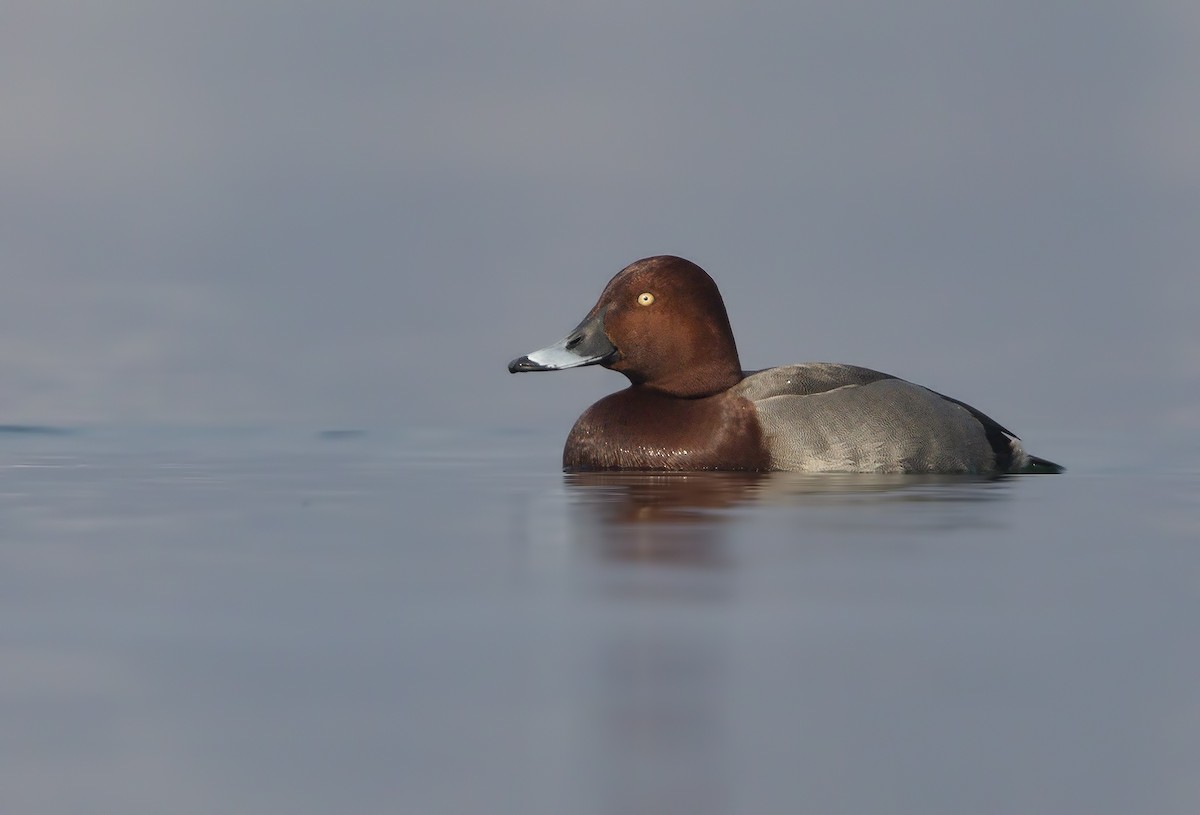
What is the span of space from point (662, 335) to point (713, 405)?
52 cm

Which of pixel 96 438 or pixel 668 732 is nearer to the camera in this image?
pixel 668 732

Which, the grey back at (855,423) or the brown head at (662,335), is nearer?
the grey back at (855,423)

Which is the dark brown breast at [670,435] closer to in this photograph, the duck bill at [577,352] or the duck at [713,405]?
the duck at [713,405]

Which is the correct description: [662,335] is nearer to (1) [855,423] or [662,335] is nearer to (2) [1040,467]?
(1) [855,423]

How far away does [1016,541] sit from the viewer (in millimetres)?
5031

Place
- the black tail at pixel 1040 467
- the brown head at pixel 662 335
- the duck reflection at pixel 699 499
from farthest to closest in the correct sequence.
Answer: the black tail at pixel 1040 467, the brown head at pixel 662 335, the duck reflection at pixel 699 499

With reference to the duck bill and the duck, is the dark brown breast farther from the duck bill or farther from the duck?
the duck bill

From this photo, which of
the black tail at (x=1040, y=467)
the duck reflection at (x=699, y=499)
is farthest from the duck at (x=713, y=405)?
the black tail at (x=1040, y=467)

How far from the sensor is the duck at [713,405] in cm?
778

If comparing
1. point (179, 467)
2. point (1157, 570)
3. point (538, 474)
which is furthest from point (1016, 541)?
point (179, 467)

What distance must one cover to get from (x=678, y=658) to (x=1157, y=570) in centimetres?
194

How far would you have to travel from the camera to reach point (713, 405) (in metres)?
7.93

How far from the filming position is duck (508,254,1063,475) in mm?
7781

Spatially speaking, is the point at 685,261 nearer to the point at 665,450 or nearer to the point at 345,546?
the point at 665,450
